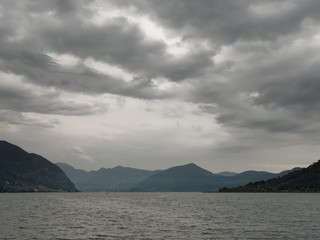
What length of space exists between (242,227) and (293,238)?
72.6ft

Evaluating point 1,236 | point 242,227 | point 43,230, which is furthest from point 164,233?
point 1,236

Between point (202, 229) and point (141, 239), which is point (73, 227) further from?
point (202, 229)

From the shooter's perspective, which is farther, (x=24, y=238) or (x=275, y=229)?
(x=275, y=229)

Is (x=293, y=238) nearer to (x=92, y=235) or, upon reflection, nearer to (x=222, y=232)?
(x=222, y=232)

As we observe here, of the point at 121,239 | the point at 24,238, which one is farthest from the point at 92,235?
the point at 24,238

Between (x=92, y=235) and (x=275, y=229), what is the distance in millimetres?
48929

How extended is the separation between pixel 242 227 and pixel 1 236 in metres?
63.1

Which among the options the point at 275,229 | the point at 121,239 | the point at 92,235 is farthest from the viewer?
the point at 275,229

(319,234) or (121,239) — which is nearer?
(121,239)

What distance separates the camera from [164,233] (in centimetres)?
7900

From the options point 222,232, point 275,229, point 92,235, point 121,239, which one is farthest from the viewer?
point 275,229

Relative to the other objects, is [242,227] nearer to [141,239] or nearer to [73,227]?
[141,239]

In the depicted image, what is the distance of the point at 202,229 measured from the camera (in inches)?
3415

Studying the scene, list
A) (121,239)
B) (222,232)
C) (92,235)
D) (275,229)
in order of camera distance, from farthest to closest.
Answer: (275,229) < (222,232) < (92,235) < (121,239)
